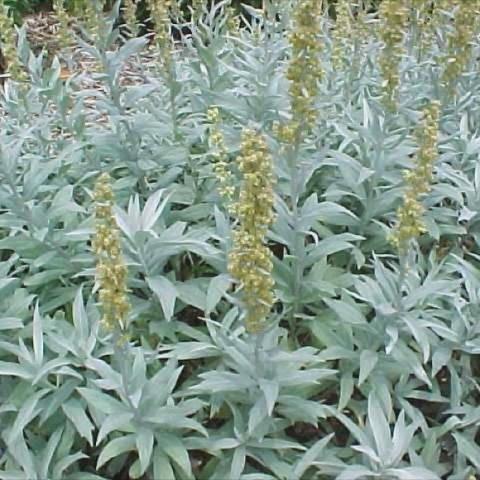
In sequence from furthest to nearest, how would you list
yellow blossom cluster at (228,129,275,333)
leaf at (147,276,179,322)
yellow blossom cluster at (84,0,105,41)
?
yellow blossom cluster at (84,0,105,41), leaf at (147,276,179,322), yellow blossom cluster at (228,129,275,333)

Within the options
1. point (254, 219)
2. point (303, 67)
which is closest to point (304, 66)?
point (303, 67)

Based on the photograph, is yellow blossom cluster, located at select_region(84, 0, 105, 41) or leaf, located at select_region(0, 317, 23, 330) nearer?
leaf, located at select_region(0, 317, 23, 330)

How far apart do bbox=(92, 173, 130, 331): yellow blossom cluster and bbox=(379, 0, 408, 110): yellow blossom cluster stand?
4.07ft

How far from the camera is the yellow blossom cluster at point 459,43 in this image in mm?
3252

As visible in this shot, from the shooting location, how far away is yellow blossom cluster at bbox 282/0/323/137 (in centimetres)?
277

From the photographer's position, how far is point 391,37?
3043 mm

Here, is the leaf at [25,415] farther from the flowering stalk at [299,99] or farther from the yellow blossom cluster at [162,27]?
the yellow blossom cluster at [162,27]

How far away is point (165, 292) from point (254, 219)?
2.55 ft

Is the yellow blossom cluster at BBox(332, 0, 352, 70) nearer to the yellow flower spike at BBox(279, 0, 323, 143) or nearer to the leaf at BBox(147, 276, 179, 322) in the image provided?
the yellow flower spike at BBox(279, 0, 323, 143)

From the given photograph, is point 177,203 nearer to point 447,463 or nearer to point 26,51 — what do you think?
point 26,51

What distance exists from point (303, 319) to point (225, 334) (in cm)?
45

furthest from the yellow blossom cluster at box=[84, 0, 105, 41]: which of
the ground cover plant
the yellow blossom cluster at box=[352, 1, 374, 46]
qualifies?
the yellow blossom cluster at box=[352, 1, 374, 46]

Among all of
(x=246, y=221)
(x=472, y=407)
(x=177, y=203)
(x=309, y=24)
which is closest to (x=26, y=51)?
(x=177, y=203)

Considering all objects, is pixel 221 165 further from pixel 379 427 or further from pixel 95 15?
pixel 95 15
